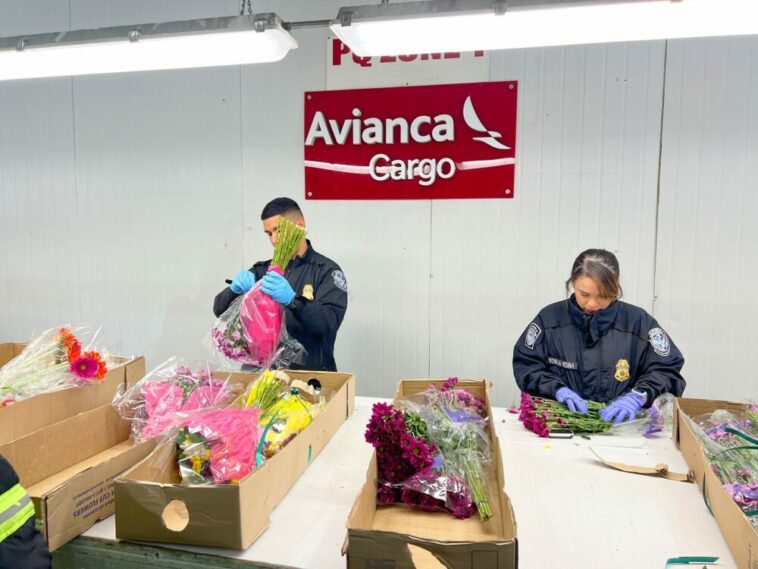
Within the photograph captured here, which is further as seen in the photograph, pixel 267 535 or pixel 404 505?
pixel 404 505

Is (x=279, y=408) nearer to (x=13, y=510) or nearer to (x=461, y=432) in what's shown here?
(x=461, y=432)

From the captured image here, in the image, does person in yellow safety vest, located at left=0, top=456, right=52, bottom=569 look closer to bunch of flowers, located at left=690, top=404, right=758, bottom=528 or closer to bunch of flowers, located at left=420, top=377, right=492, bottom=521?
bunch of flowers, located at left=420, top=377, right=492, bottom=521

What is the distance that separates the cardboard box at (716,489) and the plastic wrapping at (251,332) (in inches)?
58.6

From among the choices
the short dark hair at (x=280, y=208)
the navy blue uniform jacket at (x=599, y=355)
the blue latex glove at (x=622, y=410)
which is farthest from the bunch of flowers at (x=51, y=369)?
the blue latex glove at (x=622, y=410)

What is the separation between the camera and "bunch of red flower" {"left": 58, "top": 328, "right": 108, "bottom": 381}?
1.86 metres

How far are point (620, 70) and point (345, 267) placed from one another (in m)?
1.99

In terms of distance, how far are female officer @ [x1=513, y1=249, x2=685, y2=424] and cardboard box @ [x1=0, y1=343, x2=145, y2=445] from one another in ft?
5.23

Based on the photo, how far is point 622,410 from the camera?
1965mm

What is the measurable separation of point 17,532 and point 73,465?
2.00 feet

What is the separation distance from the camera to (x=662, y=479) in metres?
1.58

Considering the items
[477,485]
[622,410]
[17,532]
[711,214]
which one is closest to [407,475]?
[477,485]

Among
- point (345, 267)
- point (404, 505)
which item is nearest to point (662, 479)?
point (404, 505)

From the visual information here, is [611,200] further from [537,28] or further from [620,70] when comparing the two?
[537,28]

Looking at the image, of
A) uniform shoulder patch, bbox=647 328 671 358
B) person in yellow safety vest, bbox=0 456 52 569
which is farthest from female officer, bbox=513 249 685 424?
person in yellow safety vest, bbox=0 456 52 569
